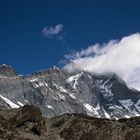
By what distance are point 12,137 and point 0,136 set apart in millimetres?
7337

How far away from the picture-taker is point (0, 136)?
193000 mm

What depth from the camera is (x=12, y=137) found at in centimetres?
19900
